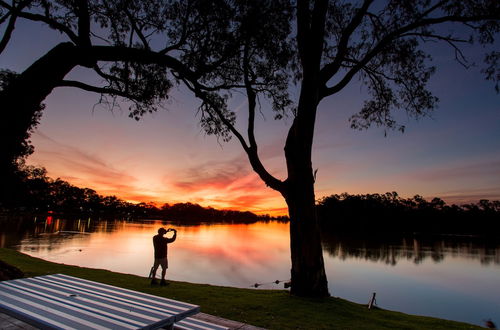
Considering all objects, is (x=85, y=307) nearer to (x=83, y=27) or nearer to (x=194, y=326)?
(x=194, y=326)

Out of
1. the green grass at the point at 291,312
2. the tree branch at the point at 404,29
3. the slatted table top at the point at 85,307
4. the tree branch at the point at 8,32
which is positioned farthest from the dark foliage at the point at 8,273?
the tree branch at the point at 404,29

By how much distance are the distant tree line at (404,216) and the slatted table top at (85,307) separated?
102 meters

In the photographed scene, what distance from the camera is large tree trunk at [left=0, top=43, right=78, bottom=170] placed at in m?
4.48

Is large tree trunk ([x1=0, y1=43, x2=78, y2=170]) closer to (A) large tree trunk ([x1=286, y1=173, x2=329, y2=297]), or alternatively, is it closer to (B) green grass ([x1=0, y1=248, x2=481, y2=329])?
(B) green grass ([x1=0, y1=248, x2=481, y2=329])

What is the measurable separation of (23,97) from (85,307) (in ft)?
12.2

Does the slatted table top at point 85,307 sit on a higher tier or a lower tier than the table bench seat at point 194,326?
higher

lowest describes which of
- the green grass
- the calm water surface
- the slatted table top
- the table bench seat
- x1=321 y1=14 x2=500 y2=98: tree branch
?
the calm water surface

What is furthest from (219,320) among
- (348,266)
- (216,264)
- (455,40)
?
(348,266)

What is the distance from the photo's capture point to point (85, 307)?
3074 millimetres

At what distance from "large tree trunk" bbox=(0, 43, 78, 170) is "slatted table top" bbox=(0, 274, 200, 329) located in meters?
2.17

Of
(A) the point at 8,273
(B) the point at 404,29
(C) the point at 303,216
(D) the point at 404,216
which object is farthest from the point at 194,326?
(D) the point at 404,216

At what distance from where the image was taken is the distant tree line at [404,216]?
9911cm

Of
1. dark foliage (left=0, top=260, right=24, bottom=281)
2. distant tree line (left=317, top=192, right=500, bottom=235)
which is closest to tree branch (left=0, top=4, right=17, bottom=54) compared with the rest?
dark foliage (left=0, top=260, right=24, bottom=281)

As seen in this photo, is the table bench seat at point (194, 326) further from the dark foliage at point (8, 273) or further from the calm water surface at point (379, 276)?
the calm water surface at point (379, 276)
